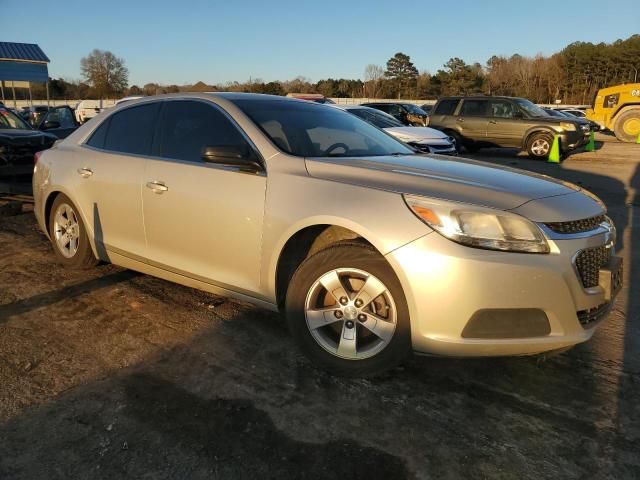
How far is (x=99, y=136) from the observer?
14.6 ft

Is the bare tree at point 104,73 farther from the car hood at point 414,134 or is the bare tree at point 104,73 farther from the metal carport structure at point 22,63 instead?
the car hood at point 414,134

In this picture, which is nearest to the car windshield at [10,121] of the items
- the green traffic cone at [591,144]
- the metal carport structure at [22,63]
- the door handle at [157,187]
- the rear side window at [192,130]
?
the rear side window at [192,130]

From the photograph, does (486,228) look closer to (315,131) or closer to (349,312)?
(349,312)

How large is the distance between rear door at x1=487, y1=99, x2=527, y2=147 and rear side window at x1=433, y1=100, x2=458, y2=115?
1.20 m

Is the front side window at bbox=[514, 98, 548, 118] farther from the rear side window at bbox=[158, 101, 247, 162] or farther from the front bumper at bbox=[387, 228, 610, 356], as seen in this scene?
the front bumper at bbox=[387, 228, 610, 356]

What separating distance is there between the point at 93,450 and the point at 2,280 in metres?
2.94

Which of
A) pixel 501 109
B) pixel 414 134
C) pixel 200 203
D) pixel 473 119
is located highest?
pixel 501 109

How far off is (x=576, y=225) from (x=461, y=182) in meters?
0.63

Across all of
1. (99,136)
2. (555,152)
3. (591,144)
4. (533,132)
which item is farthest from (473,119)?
(99,136)

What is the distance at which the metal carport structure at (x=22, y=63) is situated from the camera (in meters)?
31.2

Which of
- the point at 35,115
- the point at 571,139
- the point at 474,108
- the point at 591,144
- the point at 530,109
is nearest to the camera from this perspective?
the point at 571,139

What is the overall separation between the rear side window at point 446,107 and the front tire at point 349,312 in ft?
51.5

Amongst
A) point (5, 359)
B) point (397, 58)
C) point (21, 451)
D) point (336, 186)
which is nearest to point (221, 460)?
point (21, 451)

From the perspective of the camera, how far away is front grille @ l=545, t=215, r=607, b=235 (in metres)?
2.59
